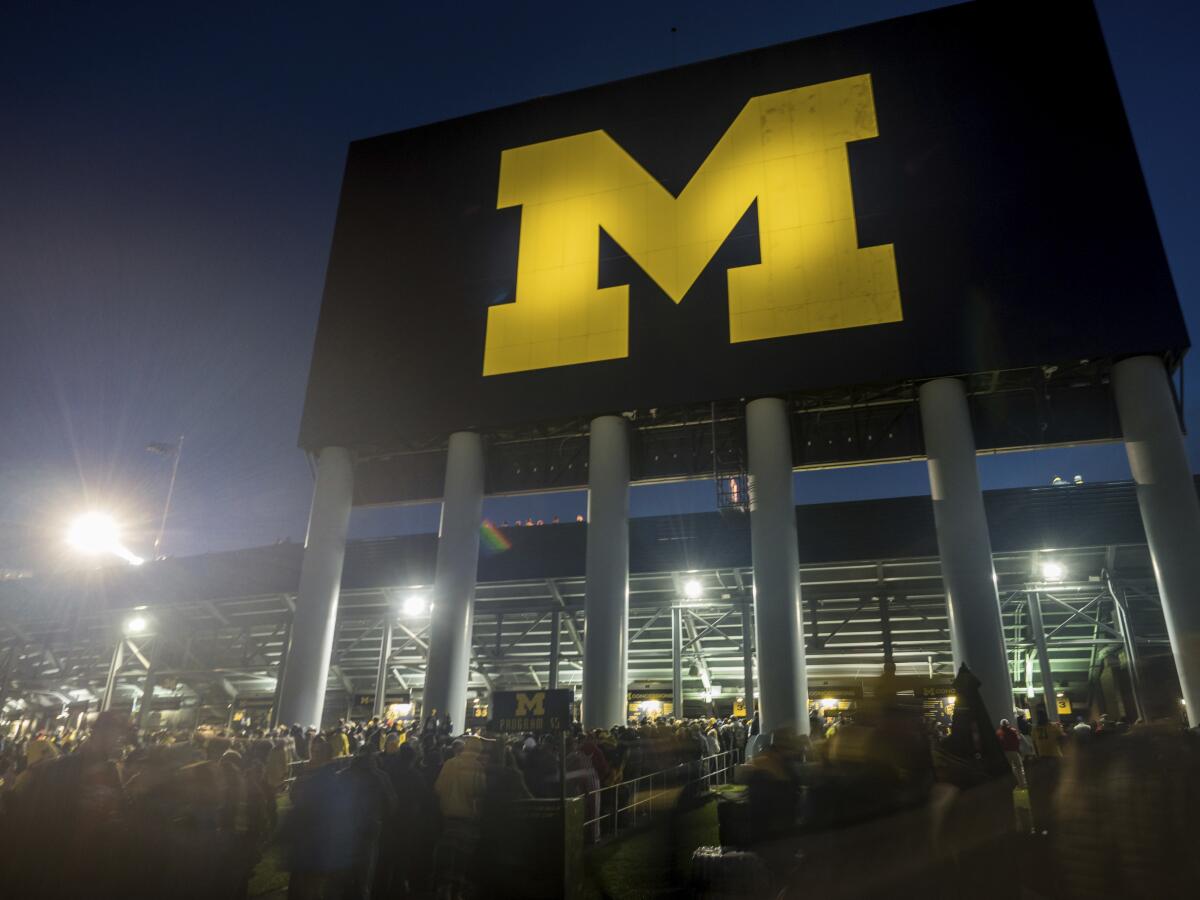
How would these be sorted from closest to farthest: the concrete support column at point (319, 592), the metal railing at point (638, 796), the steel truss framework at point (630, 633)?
the metal railing at point (638, 796) < the concrete support column at point (319, 592) < the steel truss framework at point (630, 633)

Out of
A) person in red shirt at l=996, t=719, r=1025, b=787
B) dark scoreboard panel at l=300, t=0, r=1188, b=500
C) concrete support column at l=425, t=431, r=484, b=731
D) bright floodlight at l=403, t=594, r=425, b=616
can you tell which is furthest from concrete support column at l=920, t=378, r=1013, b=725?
bright floodlight at l=403, t=594, r=425, b=616

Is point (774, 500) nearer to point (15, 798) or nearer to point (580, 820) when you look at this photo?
point (580, 820)

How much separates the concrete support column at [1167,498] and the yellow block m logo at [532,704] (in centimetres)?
1435

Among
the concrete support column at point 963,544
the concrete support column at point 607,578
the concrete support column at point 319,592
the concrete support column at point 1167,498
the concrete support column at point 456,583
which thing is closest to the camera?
the concrete support column at point 1167,498

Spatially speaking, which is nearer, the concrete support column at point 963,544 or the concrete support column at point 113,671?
the concrete support column at point 963,544

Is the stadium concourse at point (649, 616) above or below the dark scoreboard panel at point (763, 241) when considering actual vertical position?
below

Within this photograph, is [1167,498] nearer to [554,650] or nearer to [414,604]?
[554,650]

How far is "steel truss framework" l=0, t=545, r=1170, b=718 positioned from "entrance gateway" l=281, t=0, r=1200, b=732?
5.27 m

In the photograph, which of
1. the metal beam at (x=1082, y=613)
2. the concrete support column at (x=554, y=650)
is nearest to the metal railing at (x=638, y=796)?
the concrete support column at (x=554, y=650)

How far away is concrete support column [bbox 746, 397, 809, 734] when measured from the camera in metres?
17.5

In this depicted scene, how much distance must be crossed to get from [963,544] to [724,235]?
1051cm

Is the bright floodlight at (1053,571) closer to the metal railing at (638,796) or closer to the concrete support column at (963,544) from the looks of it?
the concrete support column at (963,544)

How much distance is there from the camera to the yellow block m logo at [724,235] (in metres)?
19.9

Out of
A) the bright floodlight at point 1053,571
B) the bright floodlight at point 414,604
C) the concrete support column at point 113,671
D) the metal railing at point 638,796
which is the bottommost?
the metal railing at point 638,796
